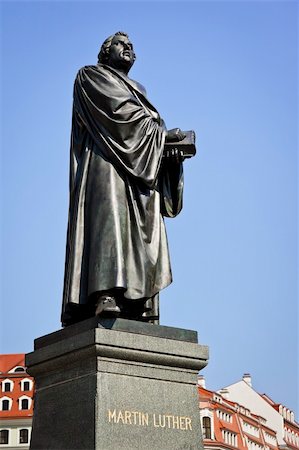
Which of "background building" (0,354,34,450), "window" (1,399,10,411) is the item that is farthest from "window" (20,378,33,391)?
"window" (1,399,10,411)

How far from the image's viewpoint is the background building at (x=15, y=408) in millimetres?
63031

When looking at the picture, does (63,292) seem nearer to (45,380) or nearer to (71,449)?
(45,380)

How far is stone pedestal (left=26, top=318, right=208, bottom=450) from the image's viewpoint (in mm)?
7203

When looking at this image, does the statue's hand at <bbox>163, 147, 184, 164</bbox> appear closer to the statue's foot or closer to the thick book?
the thick book

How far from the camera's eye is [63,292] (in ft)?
27.7

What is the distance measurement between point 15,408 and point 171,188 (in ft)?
192

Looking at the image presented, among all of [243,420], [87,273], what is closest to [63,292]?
[87,273]

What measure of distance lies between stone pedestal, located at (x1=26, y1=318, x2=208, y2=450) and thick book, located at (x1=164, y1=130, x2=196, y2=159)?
228 cm

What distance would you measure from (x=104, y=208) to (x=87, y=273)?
0.72m

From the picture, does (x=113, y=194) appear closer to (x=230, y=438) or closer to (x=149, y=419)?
(x=149, y=419)

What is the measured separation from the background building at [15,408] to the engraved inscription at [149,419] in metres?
54.7

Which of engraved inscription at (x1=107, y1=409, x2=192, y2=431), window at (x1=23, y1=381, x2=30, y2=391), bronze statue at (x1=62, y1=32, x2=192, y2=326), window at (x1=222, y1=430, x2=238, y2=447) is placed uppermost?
window at (x1=23, y1=381, x2=30, y2=391)

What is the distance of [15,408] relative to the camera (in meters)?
64.4

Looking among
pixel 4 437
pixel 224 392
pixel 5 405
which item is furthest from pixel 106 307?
pixel 224 392
